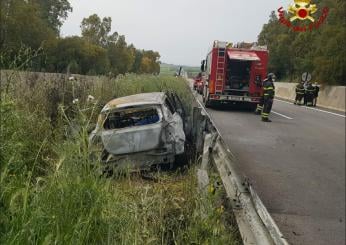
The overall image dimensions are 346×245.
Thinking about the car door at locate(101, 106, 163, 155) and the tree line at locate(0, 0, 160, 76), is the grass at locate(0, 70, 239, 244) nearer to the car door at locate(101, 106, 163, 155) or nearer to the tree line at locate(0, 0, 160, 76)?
the tree line at locate(0, 0, 160, 76)

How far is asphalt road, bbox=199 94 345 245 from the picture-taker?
4.10m

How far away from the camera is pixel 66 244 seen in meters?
2.96

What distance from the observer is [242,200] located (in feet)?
12.0

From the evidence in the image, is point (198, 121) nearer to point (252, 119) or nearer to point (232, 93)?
point (252, 119)

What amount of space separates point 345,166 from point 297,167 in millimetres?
4656

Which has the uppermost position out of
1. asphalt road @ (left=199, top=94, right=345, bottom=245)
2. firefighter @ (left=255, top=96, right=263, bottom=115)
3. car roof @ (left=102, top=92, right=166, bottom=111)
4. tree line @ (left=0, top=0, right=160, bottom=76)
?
tree line @ (left=0, top=0, right=160, bottom=76)

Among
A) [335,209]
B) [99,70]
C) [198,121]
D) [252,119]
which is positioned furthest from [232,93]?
[335,209]

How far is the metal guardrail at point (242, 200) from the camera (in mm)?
2899

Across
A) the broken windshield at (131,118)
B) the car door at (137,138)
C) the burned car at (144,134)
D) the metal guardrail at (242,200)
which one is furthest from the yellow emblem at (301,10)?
the broken windshield at (131,118)

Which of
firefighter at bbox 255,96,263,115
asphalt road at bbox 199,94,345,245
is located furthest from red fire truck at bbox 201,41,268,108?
asphalt road at bbox 199,94,345,245

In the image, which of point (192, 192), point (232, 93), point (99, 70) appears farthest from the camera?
point (232, 93)

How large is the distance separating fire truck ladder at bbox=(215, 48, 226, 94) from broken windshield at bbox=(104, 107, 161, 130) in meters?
11.9

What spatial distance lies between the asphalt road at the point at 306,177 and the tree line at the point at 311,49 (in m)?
0.41

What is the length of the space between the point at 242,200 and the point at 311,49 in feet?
4.79
